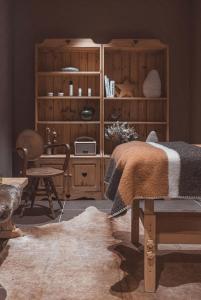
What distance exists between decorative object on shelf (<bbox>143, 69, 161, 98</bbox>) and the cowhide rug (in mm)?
2327

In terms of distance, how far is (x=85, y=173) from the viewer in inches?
219

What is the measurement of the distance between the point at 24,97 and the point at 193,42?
2324mm

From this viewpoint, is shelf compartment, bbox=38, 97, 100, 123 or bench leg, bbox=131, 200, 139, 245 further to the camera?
shelf compartment, bbox=38, 97, 100, 123

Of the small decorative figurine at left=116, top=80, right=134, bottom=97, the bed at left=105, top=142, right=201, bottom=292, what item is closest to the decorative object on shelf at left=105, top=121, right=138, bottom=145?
the small decorative figurine at left=116, top=80, right=134, bottom=97

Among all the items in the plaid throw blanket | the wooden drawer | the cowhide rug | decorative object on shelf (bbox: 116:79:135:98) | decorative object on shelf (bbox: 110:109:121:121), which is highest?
decorative object on shelf (bbox: 116:79:135:98)

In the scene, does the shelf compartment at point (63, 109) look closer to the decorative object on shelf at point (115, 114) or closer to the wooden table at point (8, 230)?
the decorative object on shelf at point (115, 114)

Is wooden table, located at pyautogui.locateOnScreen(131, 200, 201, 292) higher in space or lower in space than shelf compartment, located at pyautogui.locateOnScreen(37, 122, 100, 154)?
lower

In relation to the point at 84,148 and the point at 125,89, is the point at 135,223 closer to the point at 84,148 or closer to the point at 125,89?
the point at 84,148

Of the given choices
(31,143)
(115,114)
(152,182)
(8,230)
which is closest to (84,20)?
(115,114)

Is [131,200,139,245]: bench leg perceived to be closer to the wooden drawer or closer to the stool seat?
the stool seat

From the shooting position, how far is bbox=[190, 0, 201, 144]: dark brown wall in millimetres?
5711

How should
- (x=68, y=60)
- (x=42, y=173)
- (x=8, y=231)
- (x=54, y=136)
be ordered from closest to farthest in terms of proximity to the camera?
(x=8, y=231) < (x=42, y=173) < (x=54, y=136) < (x=68, y=60)

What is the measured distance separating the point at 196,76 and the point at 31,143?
7.47 feet

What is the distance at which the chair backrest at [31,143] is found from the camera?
5.11 m
